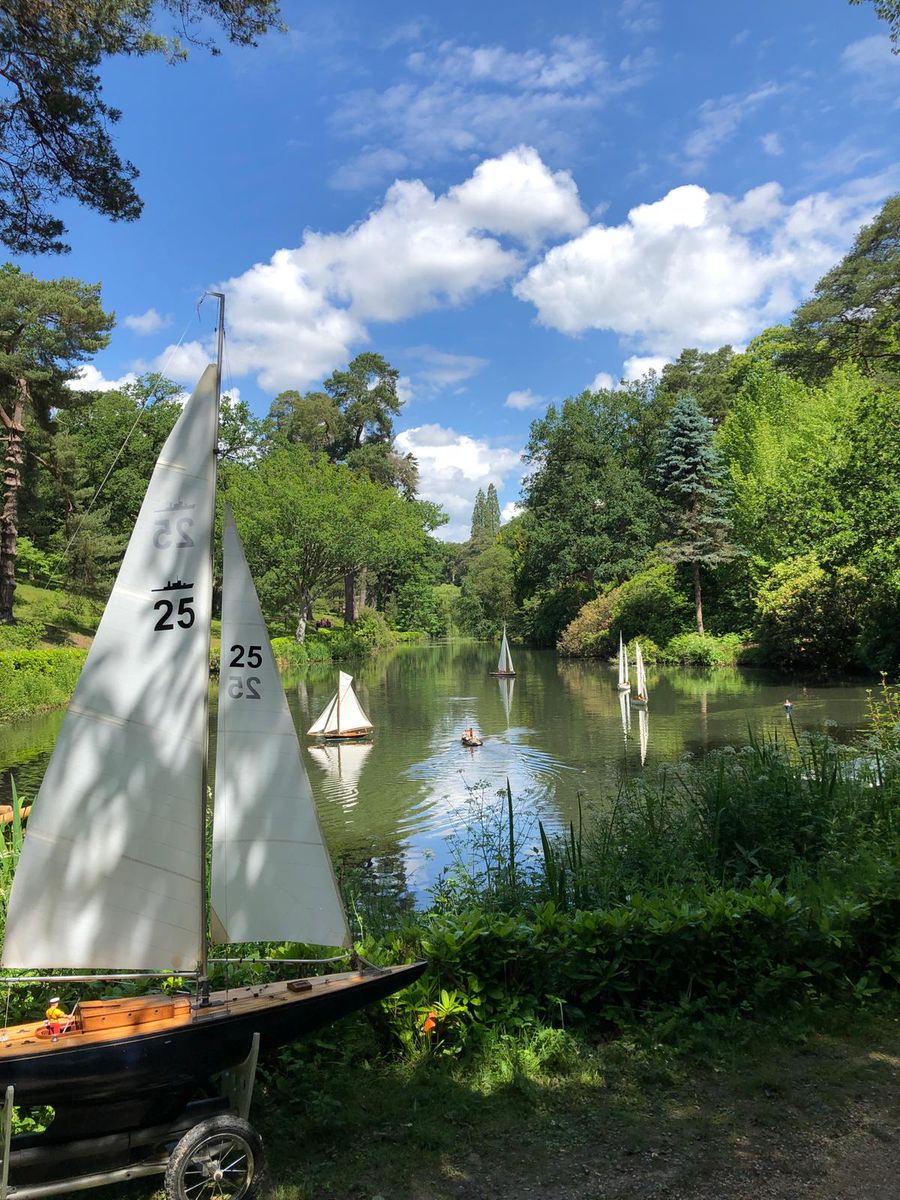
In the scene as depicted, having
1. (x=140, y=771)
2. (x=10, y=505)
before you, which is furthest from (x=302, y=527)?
(x=140, y=771)

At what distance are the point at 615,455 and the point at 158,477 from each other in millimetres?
61401

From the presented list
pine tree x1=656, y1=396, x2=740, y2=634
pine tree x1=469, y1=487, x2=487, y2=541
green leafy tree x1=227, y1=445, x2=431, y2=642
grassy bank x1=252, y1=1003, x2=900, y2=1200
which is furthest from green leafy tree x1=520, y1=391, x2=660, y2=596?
pine tree x1=469, y1=487, x2=487, y2=541

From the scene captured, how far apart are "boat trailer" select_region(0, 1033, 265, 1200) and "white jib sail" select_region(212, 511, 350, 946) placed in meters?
0.89

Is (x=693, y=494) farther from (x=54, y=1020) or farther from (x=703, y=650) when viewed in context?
(x=54, y=1020)

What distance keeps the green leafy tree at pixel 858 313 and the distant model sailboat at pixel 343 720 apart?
17.6 meters

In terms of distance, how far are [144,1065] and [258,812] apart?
1414mm

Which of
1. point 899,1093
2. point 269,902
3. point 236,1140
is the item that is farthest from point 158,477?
point 899,1093

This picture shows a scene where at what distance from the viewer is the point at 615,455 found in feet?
206

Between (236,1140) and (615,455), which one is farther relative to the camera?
(615,455)

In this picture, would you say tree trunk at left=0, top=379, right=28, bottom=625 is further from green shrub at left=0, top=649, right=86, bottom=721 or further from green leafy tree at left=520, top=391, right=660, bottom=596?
green leafy tree at left=520, top=391, right=660, bottom=596

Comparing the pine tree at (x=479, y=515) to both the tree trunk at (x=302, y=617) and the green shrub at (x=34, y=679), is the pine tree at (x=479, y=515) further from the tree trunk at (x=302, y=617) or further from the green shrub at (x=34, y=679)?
the green shrub at (x=34, y=679)

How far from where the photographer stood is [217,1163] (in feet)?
11.5

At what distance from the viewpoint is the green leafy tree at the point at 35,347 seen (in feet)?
97.7

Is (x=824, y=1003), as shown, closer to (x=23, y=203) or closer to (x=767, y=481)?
(x=23, y=203)
